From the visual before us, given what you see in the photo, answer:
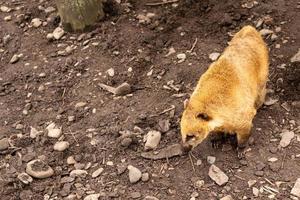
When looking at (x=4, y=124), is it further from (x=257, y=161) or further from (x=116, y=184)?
(x=257, y=161)

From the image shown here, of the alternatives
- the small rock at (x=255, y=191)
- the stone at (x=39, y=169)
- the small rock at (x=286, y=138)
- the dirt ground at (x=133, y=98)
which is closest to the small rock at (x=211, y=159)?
the dirt ground at (x=133, y=98)

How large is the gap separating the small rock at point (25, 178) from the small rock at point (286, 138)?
203 cm

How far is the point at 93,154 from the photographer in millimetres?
4703

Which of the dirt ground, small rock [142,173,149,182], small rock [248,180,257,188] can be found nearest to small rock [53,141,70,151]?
the dirt ground

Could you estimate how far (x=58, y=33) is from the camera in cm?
595

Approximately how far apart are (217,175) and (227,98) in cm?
60

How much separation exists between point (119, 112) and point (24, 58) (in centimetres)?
140

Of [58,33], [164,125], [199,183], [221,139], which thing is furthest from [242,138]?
[58,33]

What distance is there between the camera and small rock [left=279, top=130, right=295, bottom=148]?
4.54 m

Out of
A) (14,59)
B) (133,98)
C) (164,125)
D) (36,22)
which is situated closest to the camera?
(164,125)

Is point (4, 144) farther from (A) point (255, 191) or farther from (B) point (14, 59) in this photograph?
(A) point (255, 191)

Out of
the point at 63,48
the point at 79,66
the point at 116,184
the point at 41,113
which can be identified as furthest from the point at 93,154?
the point at 63,48

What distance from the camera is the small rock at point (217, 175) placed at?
14.3 ft

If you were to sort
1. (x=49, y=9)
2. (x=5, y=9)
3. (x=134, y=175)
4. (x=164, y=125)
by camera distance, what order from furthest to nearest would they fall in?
(x=5, y=9) → (x=49, y=9) → (x=164, y=125) → (x=134, y=175)
